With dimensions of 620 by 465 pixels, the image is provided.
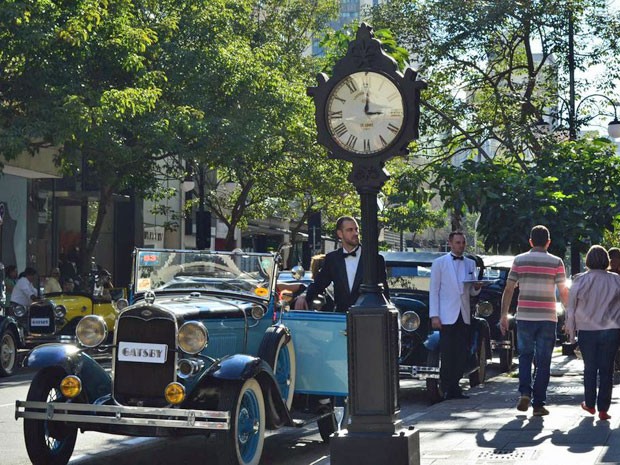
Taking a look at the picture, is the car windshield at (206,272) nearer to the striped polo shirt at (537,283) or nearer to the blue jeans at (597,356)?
the striped polo shirt at (537,283)

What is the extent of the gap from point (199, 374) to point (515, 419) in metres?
3.61

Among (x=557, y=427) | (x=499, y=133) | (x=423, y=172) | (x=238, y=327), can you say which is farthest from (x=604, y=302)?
(x=499, y=133)

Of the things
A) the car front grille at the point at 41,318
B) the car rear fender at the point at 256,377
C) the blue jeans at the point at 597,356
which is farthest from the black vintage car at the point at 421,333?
the car front grille at the point at 41,318

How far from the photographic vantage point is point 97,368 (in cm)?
878

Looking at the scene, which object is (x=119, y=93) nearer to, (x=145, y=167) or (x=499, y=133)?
(x=145, y=167)

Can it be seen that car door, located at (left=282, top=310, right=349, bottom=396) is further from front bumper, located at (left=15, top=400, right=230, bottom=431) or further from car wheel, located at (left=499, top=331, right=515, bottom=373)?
car wheel, located at (left=499, top=331, right=515, bottom=373)

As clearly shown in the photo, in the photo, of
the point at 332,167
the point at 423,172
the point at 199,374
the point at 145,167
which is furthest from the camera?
the point at 332,167

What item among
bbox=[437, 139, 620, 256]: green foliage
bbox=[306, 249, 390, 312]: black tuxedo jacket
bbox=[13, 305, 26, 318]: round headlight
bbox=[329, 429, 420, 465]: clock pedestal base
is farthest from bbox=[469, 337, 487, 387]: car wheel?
bbox=[13, 305, 26, 318]: round headlight

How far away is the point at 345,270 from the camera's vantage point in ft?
33.1

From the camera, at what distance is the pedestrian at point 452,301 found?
12.6 m

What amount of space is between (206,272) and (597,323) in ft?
12.4

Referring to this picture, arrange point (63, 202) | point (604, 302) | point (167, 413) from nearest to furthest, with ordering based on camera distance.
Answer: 1. point (167, 413)
2. point (604, 302)
3. point (63, 202)

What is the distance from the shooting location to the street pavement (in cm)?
842

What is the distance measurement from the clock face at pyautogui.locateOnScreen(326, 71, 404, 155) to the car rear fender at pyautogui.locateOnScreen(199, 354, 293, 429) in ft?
6.00
